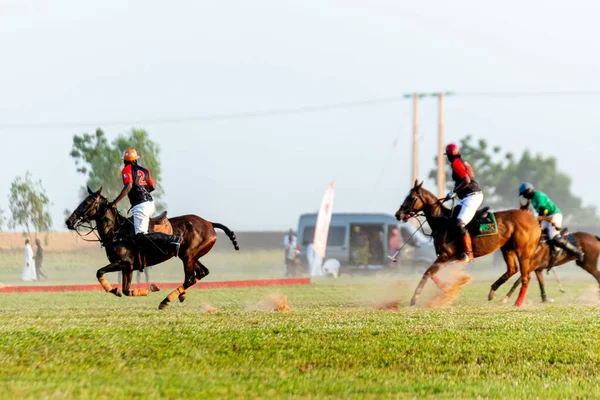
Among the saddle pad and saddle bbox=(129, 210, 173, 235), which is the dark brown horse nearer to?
the saddle pad

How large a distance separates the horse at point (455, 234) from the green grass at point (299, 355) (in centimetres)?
306

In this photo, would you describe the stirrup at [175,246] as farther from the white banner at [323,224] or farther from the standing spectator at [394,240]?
the standing spectator at [394,240]

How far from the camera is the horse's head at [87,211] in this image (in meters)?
18.3

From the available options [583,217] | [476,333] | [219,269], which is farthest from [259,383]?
[583,217]

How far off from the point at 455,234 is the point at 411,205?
40.2 inches

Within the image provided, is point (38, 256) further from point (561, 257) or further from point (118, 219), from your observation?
point (118, 219)

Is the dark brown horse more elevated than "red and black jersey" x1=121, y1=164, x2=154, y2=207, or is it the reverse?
"red and black jersey" x1=121, y1=164, x2=154, y2=207

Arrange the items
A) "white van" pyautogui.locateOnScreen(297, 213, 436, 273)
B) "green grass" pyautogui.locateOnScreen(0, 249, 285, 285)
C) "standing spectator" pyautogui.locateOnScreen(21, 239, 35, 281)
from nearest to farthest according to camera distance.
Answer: "green grass" pyautogui.locateOnScreen(0, 249, 285, 285), "standing spectator" pyautogui.locateOnScreen(21, 239, 35, 281), "white van" pyautogui.locateOnScreen(297, 213, 436, 273)

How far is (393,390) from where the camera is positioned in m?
11.0

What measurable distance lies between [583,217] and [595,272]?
67950 mm

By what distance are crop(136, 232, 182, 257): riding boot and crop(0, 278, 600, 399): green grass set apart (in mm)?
1550

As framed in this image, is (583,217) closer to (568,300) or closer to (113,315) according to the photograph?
(568,300)

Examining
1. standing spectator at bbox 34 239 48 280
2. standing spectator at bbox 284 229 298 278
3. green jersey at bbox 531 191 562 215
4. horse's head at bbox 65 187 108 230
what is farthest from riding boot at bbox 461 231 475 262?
standing spectator at bbox 284 229 298 278

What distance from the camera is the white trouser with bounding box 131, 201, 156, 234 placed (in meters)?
18.6
